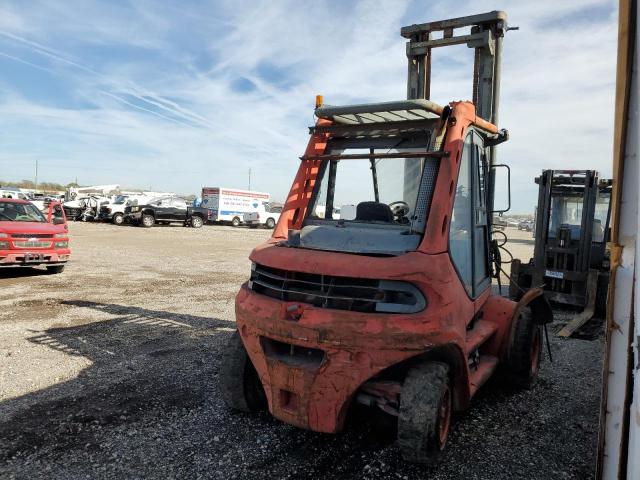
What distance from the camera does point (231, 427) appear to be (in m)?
4.00

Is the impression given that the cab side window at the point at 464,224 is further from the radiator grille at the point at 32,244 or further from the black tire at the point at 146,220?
the black tire at the point at 146,220

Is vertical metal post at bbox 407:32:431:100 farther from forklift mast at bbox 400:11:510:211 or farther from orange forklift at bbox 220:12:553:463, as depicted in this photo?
orange forklift at bbox 220:12:553:463

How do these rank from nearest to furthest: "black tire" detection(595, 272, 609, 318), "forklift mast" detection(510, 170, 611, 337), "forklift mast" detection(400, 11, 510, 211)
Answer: "forklift mast" detection(400, 11, 510, 211) < "black tire" detection(595, 272, 609, 318) < "forklift mast" detection(510, 170, 611, 337)

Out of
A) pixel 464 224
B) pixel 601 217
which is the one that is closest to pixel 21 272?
pixel 464 224

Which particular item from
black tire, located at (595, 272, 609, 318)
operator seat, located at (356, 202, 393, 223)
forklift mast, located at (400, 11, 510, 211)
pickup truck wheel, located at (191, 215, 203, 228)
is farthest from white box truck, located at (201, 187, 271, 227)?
operator seat, located at (356, 202, 393, 223)

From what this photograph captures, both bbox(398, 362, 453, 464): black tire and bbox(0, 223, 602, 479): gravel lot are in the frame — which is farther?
bbox(0, 223, 602, 479): gravel lot

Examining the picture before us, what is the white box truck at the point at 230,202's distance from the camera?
115 ft

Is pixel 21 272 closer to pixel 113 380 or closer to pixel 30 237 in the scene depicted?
pixel 30 237

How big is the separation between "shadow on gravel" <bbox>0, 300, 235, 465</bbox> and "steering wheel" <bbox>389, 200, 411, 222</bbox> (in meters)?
2.54

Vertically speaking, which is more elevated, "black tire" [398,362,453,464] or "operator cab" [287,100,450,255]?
"operator cab" [287,100,450,255]

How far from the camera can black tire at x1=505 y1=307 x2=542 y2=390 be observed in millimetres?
4641

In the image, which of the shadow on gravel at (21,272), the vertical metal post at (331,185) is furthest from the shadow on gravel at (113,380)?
the shadow on gravel at (21,272)

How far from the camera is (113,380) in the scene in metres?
5.01

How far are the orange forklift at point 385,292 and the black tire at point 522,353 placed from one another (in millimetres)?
13
